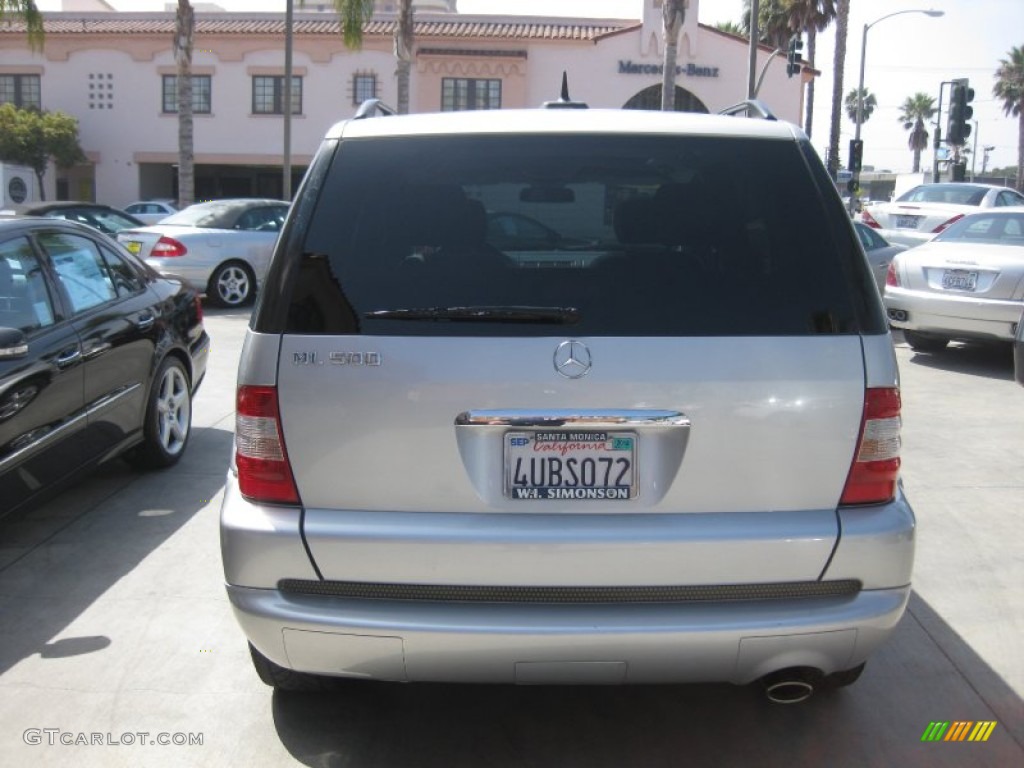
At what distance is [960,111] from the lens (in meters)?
19.2

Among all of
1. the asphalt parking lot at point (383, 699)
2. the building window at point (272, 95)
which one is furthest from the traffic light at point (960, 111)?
the building window at point (272, 95)

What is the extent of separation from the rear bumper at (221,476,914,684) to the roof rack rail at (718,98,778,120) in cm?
138

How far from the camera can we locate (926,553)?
Result: 491cm

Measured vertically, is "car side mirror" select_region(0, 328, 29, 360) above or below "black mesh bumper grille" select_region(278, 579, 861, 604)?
above

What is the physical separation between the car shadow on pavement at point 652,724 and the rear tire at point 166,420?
2.84 meters

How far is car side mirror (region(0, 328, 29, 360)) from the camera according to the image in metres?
4.18

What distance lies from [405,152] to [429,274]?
1.36ft

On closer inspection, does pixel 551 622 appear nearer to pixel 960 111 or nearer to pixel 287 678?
pixel 287 678

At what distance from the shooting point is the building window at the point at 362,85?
117 feet

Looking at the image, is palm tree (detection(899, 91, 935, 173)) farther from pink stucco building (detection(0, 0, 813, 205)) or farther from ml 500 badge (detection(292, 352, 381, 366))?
ml 500 badge (detection(292, 352, 381, 366))

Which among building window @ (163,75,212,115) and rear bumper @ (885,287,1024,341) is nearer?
rear bumper @ (885,287,1024,341)

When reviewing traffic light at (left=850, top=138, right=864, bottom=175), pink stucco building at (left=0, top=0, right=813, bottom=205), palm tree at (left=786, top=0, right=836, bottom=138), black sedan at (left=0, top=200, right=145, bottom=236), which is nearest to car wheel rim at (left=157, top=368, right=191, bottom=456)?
black sedan at (left=0, top=200, right=145, bottom=236)

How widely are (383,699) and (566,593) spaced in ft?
3.68

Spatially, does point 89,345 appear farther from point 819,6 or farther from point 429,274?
point 819,6
